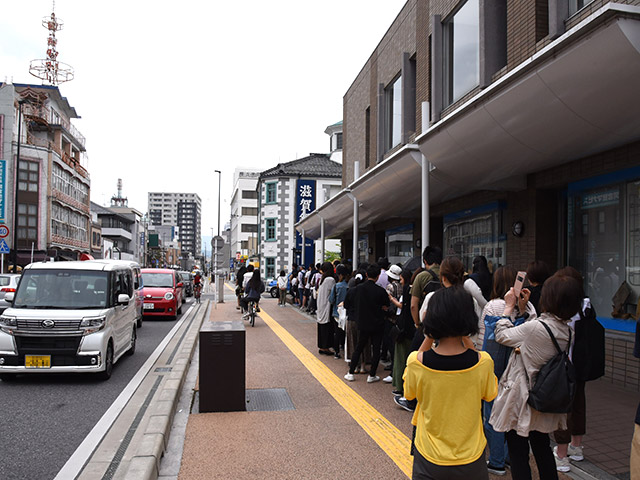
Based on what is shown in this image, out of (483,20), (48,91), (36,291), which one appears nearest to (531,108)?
(483,20)

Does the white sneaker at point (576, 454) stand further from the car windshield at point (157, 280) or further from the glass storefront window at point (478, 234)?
the car windshield at point (157, 280)

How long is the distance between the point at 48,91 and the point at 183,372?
2095 inches

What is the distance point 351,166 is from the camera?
2116 cm

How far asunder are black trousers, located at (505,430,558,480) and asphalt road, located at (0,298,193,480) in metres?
3.76

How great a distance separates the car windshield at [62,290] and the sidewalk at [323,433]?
2932 mm

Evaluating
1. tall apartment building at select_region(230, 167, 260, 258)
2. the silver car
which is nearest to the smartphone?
the silver car

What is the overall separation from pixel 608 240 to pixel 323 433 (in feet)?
17.8

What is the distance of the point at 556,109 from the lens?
18.4 feet

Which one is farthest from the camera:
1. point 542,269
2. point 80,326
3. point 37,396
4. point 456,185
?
point 456,185

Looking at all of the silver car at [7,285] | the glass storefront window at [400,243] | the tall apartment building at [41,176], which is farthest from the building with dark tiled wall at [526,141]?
the tall apartment building at [41,176]

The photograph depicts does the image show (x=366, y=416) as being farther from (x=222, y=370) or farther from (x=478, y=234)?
(x=478, y=234)

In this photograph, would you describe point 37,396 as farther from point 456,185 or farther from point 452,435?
point 456,185

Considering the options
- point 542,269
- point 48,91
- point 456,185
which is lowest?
point 542,269

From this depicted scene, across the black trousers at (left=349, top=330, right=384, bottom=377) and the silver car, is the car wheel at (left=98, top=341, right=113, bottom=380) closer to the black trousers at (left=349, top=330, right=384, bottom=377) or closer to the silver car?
the black trousers at (left=349, top=330, right=384, bottom=377)
